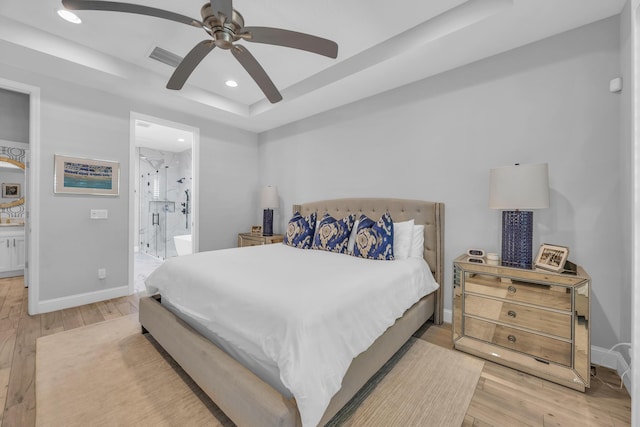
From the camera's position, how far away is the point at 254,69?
6.82ft

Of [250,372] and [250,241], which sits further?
[250,241]

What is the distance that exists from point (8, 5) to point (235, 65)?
169cm

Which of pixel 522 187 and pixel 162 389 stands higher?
pixel 522 187

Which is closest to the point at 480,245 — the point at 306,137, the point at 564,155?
the point at 564,155

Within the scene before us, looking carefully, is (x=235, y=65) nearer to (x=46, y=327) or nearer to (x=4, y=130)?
(x=46, y=327)

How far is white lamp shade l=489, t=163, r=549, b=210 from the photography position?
6.18 feet

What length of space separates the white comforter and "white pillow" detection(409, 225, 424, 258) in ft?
0.86

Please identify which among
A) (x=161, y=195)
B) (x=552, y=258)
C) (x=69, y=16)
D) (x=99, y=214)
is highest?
(x=69, y=16)

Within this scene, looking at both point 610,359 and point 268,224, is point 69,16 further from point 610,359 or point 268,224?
point 610,359

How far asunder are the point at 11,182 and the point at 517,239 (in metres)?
6.80

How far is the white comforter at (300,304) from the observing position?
114cm

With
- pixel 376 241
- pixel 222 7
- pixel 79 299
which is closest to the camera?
pixel 222 7

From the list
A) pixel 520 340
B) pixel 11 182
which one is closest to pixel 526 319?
pixel 520 340

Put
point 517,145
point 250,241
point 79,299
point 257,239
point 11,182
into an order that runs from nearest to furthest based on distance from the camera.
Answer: point 517,145 < point 79,299 < point 257,239 < point 250,241 < point 11,182
